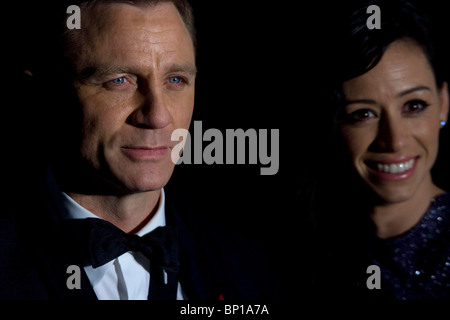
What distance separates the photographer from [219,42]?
128 inches

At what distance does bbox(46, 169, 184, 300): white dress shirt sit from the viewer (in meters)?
2.19

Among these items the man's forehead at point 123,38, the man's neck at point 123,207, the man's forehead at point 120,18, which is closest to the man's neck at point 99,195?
the man's neck at point 123,207

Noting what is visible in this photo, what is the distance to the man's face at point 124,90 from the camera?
2.04 m

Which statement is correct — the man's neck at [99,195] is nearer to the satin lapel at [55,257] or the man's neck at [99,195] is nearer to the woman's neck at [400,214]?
the satin lapel at [55,257]

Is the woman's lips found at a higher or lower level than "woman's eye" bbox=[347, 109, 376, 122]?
lower

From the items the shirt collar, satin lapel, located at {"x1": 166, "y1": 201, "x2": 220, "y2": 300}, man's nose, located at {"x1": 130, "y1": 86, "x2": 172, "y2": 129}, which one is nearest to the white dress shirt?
the shirt collar

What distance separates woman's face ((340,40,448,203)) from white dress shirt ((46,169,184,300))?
1.13m

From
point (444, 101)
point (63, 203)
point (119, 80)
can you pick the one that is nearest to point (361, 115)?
point (444, 101)

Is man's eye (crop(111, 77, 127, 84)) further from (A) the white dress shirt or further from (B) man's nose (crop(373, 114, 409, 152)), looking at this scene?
(B) man's nose (crop(373, 114, 409, 152))

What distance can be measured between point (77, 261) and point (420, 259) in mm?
1656

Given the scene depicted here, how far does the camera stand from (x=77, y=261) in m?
2.15
